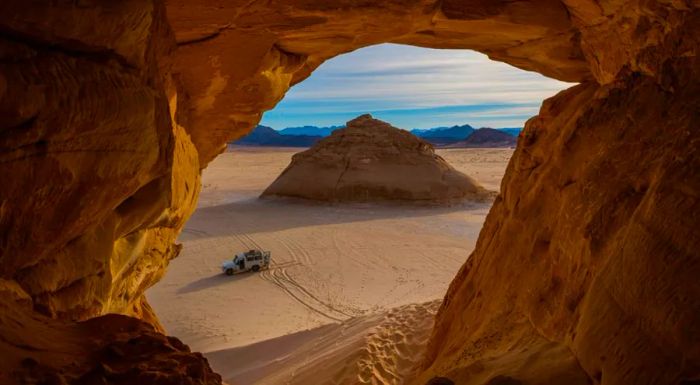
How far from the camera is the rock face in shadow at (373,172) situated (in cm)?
2361

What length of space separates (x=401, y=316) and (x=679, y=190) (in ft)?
19.5

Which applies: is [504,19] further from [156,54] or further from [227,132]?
[227,132]

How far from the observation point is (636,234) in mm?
3068

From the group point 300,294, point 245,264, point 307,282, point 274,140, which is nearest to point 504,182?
point 300,294

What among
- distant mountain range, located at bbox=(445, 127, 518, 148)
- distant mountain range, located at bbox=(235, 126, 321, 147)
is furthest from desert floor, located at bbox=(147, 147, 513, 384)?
distant mountain range, located at bbox=(235, 126, 321, 147)

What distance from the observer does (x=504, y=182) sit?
6.70m

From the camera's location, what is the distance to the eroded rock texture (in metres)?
2.90

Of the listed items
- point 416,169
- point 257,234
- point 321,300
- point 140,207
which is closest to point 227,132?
point 140,207

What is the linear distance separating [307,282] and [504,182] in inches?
302

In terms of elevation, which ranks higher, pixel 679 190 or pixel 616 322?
pixel 679 190

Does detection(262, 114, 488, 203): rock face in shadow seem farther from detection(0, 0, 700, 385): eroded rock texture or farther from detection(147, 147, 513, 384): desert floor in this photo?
detection(0, 0, 700, 385): eroded rock texture

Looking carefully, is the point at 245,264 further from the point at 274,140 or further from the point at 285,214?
the point at 274,140

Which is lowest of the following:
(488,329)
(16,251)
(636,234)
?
(488,329)

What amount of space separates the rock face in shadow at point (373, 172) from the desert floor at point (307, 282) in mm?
814
